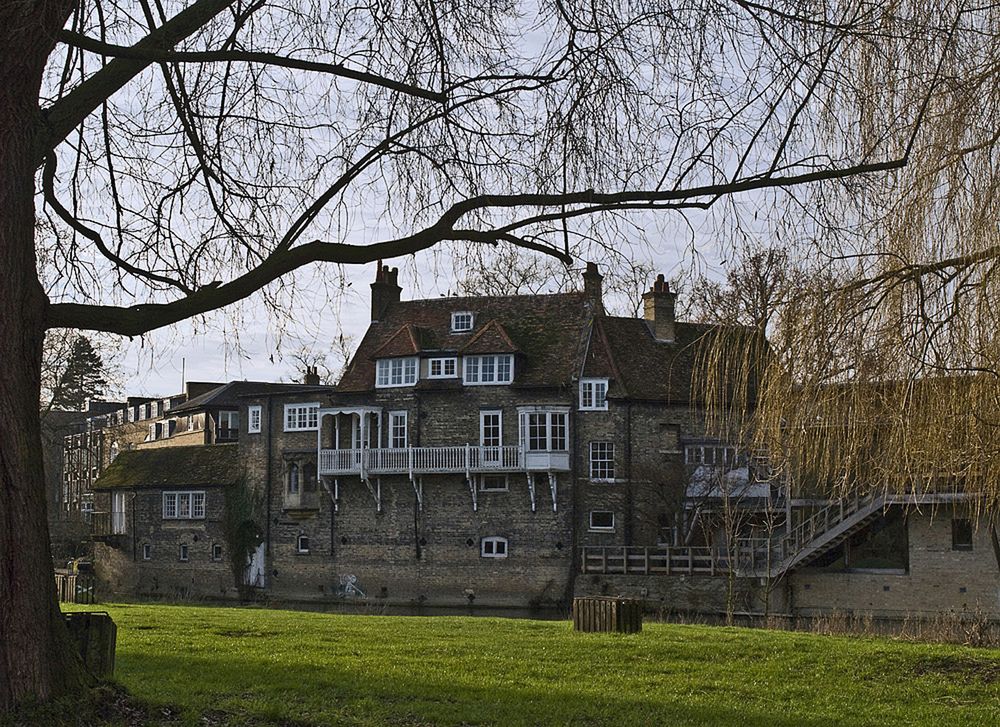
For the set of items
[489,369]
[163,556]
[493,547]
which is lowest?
[163,556]

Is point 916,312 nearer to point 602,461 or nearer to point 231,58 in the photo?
point 231,58

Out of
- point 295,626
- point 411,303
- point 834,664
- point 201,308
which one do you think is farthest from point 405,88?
point 411,303

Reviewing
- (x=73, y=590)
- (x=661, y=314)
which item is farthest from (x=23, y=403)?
(x=661, y=314)

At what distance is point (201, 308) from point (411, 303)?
39.5 meters

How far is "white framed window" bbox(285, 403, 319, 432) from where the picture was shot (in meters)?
47.6

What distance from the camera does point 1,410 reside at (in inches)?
298

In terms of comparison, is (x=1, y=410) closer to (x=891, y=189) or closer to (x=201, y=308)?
(x=201, y=308)

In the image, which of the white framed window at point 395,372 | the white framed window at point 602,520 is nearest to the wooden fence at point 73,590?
the white framed window at point 395,372

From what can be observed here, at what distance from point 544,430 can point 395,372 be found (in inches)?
244

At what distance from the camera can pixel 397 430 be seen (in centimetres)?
4509

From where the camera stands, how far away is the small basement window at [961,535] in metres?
35.2

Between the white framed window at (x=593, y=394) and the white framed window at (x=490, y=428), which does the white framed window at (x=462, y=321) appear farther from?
the white framed window at (x=593, y=394)

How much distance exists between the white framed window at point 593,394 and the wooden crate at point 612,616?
24.9 m

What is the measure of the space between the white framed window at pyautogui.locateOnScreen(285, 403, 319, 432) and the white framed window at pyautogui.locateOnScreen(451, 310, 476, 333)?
6.51 meters
